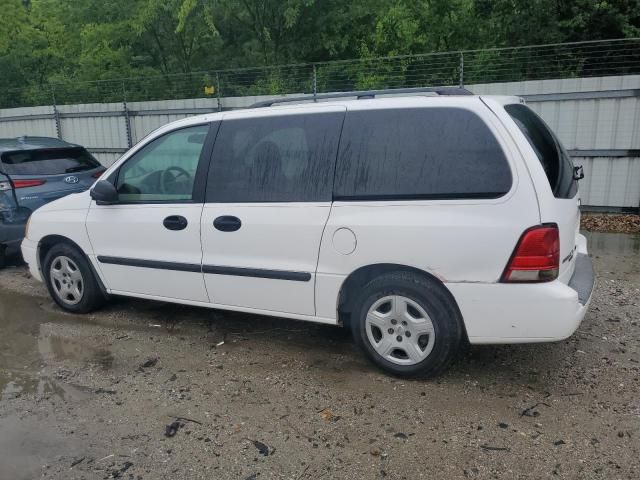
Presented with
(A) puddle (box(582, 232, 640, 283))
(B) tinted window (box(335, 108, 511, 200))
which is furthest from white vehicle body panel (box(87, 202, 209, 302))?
(A) puddle (box(582, 232, 640, 283))

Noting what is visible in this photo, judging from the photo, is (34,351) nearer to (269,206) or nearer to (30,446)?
(30,446)

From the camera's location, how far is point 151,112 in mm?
11867

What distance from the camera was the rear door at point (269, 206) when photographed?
394 centimetres

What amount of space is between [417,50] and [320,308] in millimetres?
10732

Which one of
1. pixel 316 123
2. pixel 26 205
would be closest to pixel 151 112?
pixel 26 205

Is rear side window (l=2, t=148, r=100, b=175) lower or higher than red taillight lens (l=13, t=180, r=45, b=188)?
higher

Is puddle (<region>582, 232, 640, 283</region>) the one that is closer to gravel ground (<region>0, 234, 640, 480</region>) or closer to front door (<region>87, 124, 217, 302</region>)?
gravel ground (<region>0, 234, 640, 480</region>)

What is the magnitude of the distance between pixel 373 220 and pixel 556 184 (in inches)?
44.5

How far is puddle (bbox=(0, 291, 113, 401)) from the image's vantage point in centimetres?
401

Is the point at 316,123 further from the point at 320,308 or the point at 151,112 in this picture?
the point at 151,112

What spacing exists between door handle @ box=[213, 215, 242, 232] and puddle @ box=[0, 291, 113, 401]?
1.32 metres

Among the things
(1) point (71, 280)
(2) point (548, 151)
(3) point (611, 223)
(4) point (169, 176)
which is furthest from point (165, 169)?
(3) point (611, 223)

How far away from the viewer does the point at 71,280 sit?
5.27 meters

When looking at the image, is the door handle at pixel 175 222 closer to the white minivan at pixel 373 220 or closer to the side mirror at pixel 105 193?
the white minivan at pixel 373 220
